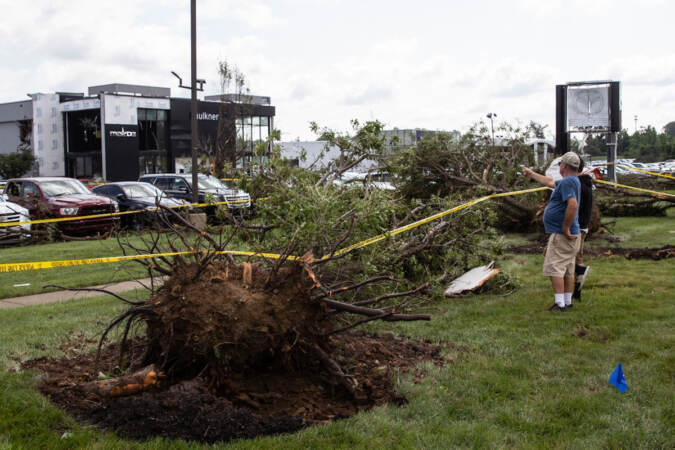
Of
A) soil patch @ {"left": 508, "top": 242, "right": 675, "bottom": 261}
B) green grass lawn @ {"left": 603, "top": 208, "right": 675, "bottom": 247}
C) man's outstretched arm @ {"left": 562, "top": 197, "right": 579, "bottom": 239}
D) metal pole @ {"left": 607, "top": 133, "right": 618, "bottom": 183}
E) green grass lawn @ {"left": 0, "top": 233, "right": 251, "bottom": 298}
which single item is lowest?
green grass lawn @ {"left": 0, "top": 233, "right": 251, "bottom": 298}

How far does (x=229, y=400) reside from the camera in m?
4.00

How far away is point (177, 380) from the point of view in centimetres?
421

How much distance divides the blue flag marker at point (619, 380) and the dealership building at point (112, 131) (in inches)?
1740

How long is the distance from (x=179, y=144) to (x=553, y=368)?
4904 cm

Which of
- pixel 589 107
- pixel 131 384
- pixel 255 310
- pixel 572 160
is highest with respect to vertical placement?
pixel 589 107

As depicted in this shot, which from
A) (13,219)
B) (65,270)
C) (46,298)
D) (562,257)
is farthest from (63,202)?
(562,257)

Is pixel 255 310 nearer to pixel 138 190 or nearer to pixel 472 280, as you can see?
pixel 472 280

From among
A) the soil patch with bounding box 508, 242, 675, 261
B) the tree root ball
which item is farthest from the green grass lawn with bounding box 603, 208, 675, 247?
the tree root ball

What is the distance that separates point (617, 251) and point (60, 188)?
14522mm

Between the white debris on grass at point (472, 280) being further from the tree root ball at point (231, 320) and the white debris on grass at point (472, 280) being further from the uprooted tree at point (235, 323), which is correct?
the tree root ball at point (231, 320)

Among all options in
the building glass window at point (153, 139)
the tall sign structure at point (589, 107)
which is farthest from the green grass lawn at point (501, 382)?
the building glass window at point (153, 139)

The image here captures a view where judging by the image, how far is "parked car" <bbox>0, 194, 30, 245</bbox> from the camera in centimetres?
1453

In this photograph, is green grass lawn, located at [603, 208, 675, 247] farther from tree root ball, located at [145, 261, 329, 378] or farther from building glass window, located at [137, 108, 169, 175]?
building glass window, located at [137, 108, 169, 175]

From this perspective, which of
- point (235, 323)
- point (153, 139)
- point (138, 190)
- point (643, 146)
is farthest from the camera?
point (643, 146)
